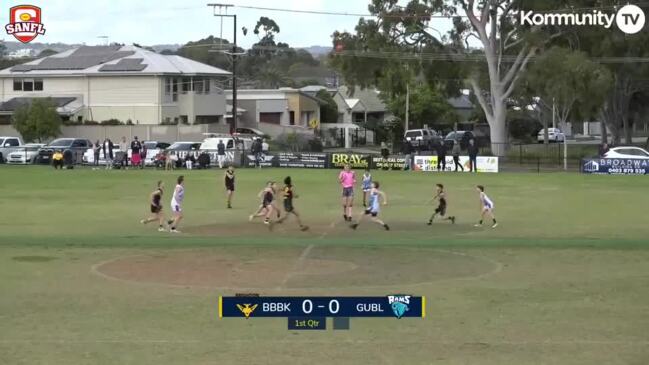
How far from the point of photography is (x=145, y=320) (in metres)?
16.5

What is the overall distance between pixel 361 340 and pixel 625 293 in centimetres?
660

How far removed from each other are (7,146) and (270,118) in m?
37.8

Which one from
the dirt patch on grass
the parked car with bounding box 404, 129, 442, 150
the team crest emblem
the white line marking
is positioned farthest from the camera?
the parked car with bounding box 404, 129, 442, 150

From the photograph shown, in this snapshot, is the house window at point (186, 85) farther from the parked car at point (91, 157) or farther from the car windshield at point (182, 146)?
the car windshield at point (182, 146)

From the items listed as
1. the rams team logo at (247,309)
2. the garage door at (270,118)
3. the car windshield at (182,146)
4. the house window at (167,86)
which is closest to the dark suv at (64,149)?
the car windshield at (182,146)

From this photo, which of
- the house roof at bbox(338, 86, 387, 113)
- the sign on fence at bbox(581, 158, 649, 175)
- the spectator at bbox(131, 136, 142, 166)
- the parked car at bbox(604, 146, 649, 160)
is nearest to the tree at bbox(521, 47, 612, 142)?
the parked car at bbox(604, 146, 649, 160)

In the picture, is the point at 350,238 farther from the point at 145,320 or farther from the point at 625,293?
the point at 145,320

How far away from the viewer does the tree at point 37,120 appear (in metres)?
69.1

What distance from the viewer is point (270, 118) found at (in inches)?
3826

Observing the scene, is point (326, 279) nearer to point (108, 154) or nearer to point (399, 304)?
point (399, 304)

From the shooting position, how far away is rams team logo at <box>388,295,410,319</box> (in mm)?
8578

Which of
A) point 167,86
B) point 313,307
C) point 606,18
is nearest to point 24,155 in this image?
point 167,86

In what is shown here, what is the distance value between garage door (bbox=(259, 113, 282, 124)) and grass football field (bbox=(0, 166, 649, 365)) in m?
56.9

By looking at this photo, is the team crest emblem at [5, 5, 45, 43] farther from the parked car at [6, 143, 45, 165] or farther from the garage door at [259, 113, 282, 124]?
the garage door at [259, 113, 282, 124]
